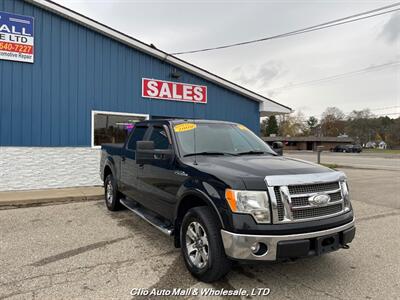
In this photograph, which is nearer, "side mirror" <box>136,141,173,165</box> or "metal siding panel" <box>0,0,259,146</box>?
"side mirror" <box>136,141,173,165</box>

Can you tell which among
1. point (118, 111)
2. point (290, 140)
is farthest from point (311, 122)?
point (118, 111)

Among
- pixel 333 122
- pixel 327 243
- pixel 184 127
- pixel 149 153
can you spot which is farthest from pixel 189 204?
pixel 333 122

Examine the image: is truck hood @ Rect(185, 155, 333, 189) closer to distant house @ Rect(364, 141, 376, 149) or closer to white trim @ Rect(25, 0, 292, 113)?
white trim @ Rect(25, 0, 292, 113)

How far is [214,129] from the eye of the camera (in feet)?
15.9

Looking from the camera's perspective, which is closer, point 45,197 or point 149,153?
point 149,153

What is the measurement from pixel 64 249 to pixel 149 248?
125 cm

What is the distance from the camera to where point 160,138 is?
16.1ft

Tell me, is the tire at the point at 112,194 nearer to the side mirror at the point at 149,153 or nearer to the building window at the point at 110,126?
the side mirror at the point at 149,153

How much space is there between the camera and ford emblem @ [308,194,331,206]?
3.27 m

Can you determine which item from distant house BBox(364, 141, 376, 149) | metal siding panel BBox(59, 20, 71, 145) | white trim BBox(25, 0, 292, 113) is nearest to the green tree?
distant house BBox(364, 141, 376, 149)

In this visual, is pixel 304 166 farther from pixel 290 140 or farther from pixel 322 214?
pixel 290 140

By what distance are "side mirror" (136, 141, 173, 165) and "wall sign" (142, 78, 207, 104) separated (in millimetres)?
6446

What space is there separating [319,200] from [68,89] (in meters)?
8.25

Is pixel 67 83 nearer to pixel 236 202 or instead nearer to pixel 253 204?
pixel 236 202
